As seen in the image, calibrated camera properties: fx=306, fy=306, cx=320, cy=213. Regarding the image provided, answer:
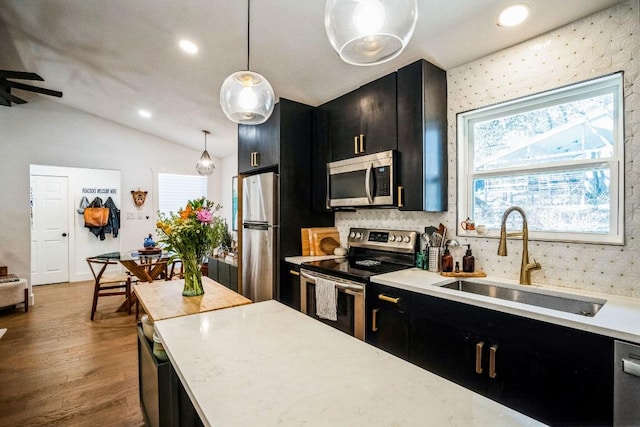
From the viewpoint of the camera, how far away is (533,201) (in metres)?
2.05

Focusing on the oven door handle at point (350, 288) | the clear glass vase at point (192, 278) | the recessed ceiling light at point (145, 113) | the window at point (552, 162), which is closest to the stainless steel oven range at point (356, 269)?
the oven door handle at point (350, 288)

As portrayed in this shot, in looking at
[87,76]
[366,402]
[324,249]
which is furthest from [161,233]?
[87,76]

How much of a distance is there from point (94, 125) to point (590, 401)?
7162 millimetres

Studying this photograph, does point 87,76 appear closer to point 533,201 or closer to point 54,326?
point 54,326

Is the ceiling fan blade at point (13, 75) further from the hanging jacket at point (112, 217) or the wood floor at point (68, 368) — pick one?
the wood floor at point (68, 368)

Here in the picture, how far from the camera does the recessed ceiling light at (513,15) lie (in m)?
1.70

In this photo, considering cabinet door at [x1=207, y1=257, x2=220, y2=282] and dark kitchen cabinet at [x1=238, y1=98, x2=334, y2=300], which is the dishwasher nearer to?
dark kitchen cabinet at [x1=238, y1=98, x2=334, y2=300]

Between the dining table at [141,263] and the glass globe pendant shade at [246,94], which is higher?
the glass globe pendant shade at [246,94]

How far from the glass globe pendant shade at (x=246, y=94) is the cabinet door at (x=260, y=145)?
4.44 ft

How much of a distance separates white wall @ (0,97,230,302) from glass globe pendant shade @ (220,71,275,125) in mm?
3913

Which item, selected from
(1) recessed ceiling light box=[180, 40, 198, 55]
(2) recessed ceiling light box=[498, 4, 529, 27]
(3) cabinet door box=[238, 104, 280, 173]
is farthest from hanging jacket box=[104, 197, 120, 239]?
(2) recessed ceiling light box=[498, 4, 529, 27]

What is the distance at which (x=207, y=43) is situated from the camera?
8.42ft

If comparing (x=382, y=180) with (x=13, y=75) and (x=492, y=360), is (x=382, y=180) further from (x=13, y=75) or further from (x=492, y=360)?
(x=13, y=75)

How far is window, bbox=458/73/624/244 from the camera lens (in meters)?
1.73
